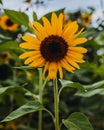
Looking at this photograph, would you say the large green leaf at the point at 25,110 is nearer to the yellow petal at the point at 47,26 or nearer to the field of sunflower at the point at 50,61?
the field of sunflower at the point at 50,61

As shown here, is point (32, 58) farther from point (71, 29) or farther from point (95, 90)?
point (95, 90)

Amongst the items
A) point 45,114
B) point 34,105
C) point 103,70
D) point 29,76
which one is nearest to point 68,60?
point 34,105

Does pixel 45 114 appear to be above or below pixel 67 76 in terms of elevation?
below

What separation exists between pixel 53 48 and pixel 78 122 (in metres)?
0.27

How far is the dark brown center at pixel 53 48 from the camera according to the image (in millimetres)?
1462

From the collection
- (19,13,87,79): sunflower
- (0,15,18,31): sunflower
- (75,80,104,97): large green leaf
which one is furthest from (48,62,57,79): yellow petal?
(0,15,18,31): sunflower

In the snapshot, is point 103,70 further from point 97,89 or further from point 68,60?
point 68,60

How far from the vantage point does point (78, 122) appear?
4.57 feet

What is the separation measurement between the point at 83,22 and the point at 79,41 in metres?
2.51

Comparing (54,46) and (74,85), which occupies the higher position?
(54,46)

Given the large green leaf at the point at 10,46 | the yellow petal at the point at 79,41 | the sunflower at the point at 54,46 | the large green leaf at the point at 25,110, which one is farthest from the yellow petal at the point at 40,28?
the large green leaf at the point at 10,46

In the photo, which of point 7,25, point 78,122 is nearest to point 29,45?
point 78,122

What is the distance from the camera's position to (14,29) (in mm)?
3250

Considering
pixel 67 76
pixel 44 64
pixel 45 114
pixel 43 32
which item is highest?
pixel 43 32
